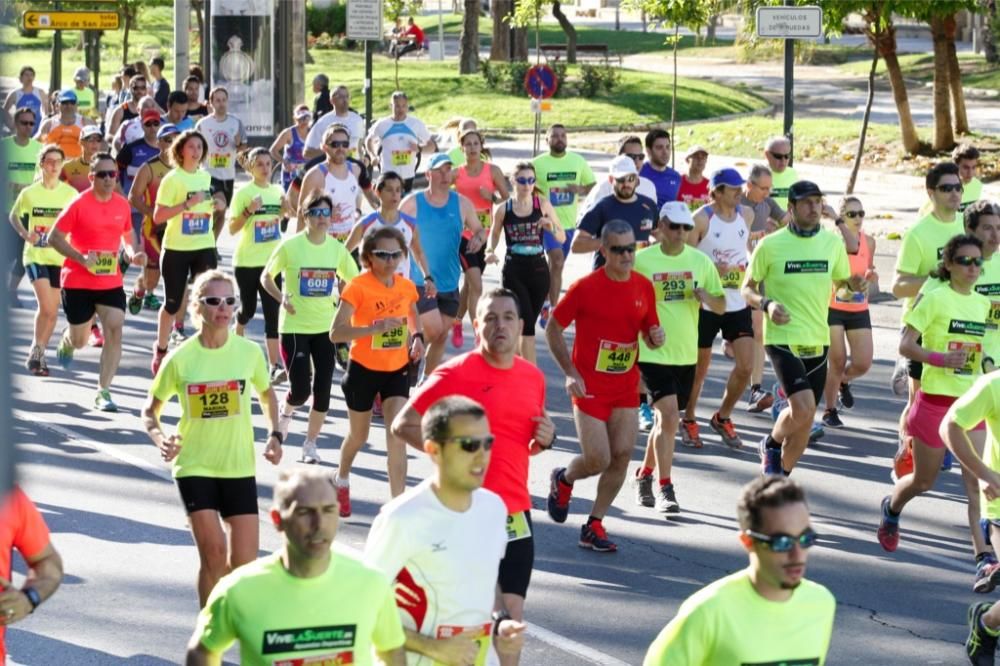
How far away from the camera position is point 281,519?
4328mm

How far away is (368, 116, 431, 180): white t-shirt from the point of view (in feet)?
61.8

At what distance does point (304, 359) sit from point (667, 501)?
2647 mm

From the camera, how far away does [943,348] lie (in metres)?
8.74

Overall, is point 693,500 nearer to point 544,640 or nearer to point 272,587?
point 544,640

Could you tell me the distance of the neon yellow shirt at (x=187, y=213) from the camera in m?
13.7

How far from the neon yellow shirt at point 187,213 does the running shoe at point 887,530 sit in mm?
6694

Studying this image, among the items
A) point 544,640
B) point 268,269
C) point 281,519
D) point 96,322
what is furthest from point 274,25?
point 281,519

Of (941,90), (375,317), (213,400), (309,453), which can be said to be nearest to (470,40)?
(941,90)

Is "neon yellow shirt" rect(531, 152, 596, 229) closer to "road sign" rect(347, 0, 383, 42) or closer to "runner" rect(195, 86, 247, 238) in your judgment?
"runner" rect(195, 86, 247, 238)

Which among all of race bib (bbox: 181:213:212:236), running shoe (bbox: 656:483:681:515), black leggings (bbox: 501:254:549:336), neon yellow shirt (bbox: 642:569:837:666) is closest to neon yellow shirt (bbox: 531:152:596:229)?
black leggings (bbox: 501:254:549:336)

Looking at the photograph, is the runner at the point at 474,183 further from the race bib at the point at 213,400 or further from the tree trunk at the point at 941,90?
the tree trunk at the point at 941,90

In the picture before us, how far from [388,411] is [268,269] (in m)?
2.10

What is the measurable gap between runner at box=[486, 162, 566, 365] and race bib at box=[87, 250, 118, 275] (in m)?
2.95

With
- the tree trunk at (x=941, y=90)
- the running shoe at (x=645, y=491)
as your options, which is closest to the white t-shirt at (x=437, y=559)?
the running shoe at (x=645, y=491)
